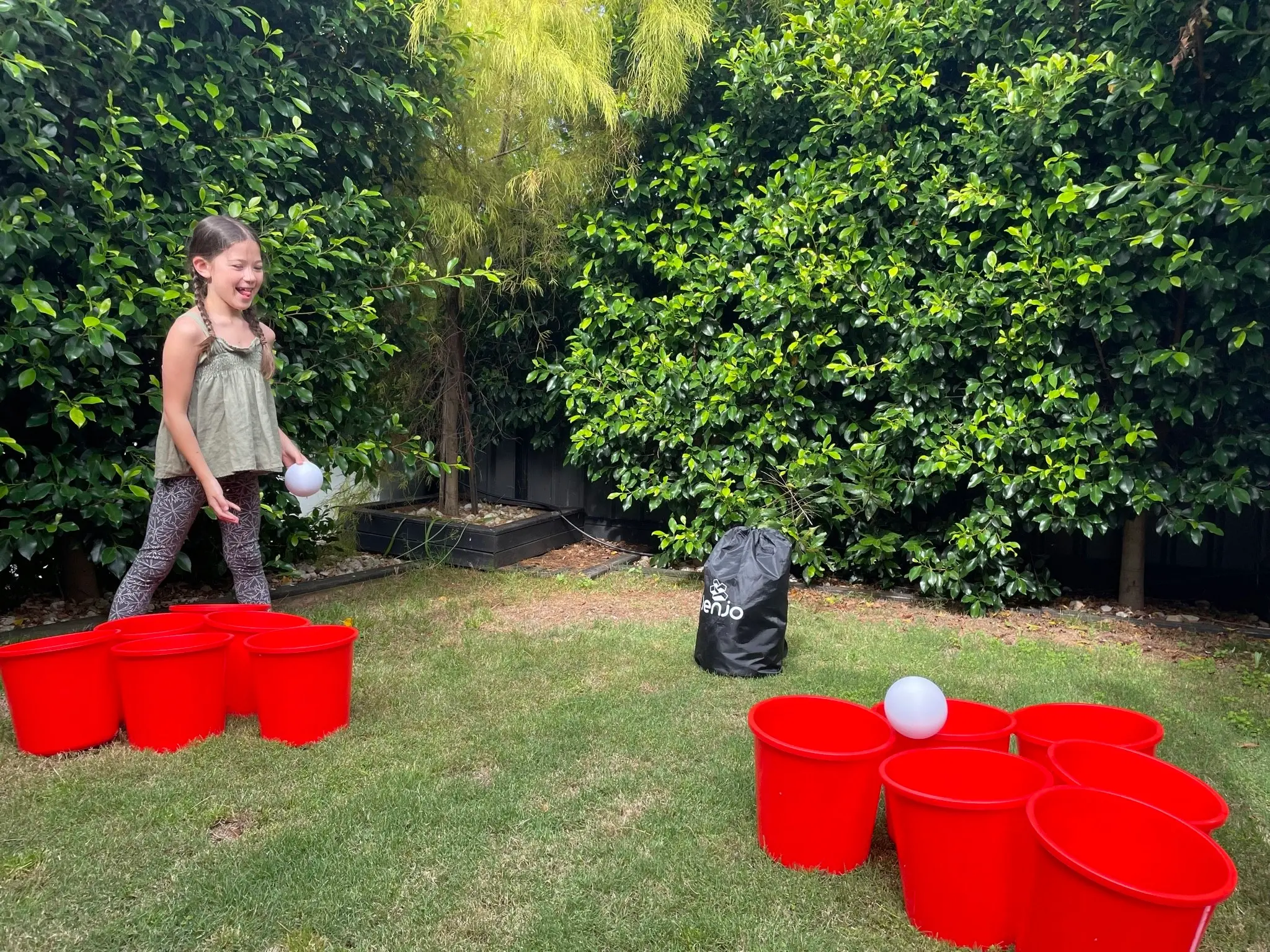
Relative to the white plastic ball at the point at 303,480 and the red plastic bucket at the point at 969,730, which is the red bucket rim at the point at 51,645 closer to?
the white plastic ball at the point at 303,480

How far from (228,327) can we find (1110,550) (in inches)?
217

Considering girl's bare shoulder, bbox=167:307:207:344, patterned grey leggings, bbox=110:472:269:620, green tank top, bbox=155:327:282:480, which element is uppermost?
girl's bare shoulder, bbox=167:307:207:344

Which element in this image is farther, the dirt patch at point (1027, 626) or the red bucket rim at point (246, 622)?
the dirt patch at point (1027, 626)

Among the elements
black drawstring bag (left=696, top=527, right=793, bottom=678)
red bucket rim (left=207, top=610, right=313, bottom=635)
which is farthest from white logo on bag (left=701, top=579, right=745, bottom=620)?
red bucket rim (left=207, top=610, right=313, bottom=635)

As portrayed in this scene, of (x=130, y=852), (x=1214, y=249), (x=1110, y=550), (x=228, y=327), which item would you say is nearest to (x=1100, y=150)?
(x=1214, y=249)

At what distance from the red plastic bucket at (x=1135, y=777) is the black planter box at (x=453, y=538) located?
14.4 feet

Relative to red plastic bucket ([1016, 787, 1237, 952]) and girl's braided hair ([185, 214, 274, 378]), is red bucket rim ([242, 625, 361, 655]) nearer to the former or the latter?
girl's braided hair ([185, 214, 274, 378])

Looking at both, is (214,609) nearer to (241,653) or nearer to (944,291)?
(241,653)

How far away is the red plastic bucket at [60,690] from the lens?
2461mm

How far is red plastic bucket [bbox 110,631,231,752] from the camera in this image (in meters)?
2.52

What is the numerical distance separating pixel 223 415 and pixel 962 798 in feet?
9.30

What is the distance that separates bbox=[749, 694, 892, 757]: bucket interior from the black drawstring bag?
1149 mm

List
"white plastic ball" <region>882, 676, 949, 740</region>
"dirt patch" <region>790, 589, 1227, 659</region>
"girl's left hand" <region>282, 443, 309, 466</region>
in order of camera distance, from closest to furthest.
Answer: "white plastic ball" <region>882, 676, 949, 740</region>, "girl's left hand" <region>282, 443, 309, 466</region>, "dirt patch" <region>790, 589, 1227, 659</region>

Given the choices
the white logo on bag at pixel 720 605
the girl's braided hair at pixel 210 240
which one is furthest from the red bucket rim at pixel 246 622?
the white logo on bag at pixel 720 605
